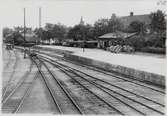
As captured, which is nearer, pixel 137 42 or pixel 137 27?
pixel 137 42

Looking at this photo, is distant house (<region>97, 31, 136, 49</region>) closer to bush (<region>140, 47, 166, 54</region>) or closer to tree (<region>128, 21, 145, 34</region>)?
tree (<region>128, 21, 145, 34</region>)

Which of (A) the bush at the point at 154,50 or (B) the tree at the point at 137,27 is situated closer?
(A) the bush at the point at 154,50

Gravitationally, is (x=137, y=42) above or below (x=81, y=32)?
below

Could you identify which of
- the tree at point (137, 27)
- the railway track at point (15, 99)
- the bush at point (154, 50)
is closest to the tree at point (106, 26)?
the tree at point (137, 27)

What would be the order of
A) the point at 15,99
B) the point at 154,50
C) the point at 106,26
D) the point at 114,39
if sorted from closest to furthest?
the point at 15,99 < the point at 154,50 < the point at 114,39 < the point at 106,26

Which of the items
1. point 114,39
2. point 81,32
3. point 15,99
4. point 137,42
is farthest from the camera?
point 81,32

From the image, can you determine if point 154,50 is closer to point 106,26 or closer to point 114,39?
point 114,39

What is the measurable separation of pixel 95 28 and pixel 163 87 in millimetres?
57997

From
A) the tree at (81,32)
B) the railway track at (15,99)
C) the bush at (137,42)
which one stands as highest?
the tree at (81,32)

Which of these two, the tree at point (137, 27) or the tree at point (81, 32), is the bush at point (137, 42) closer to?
the tree at point (137, 27)

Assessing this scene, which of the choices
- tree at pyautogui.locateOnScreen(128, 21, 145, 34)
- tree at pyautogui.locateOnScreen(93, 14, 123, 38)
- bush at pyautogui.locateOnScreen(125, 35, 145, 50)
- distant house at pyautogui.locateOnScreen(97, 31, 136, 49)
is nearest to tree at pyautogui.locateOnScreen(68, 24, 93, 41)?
tree at pyautogui.locateOnScreen(93, 14, 123, 38)

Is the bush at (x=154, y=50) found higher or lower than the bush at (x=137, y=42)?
lower

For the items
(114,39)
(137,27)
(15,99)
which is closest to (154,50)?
(114,39)

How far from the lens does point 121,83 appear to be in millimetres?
18625
